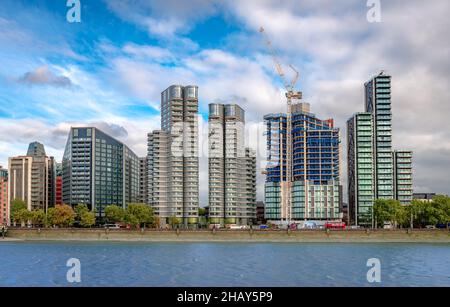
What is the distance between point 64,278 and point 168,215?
139 m

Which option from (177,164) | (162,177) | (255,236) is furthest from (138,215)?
(255,236)

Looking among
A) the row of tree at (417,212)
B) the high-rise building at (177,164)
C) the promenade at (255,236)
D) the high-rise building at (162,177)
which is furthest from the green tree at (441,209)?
the high-rise building at (162,177)

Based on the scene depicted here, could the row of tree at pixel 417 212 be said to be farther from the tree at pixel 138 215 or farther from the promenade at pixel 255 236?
the tree at pixel 138 215

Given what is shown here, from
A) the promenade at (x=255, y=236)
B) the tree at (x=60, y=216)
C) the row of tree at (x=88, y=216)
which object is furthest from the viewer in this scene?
the tree at (x=60, y=216)

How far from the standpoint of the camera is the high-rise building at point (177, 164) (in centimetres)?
19625

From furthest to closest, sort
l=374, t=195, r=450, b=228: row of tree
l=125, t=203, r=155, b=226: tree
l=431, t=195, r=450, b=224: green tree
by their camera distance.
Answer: l=125, t=203, r=155, b=226: tree
l=374, t=195, r=450, b=228: row of tree
l=431, t=195, r=450, b=224: green tree

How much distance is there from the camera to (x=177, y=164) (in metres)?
196

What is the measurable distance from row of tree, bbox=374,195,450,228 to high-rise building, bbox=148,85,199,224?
233 ft

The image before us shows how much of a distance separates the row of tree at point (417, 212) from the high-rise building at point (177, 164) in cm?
7097

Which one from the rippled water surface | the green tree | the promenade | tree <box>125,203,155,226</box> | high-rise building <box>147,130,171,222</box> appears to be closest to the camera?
the rippled water surface

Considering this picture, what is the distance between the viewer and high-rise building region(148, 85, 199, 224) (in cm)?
19625

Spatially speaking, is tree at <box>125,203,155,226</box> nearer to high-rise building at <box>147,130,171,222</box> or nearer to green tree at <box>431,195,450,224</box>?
high-rise building at <box>147,130,171,222</box>

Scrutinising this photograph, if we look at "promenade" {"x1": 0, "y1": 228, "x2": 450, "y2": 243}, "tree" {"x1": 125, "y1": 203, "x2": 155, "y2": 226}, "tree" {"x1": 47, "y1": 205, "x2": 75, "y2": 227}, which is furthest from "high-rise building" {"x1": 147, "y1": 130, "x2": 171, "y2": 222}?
"promenade" {"x1": 0, "y1": 228, "x2": 450, "y2": 243}
